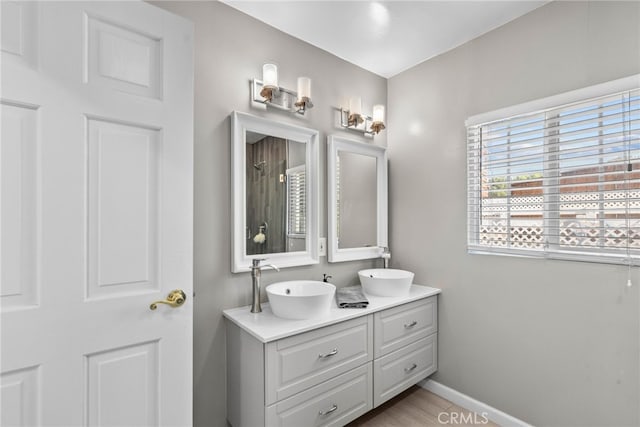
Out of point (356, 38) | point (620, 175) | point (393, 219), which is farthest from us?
point (393, 219)

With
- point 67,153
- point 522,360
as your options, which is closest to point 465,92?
point 522,360

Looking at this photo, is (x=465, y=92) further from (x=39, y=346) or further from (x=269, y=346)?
(x=39, y=346)

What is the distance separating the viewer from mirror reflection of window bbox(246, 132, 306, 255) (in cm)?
188

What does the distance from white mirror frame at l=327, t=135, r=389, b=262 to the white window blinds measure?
0.70ft

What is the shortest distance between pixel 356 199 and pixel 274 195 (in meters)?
0.72

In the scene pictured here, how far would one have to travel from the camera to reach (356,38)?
2.12 meters

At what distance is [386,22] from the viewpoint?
195cm

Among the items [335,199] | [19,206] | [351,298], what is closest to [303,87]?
[335,199]

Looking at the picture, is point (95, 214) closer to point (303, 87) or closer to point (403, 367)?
point (303, 87)

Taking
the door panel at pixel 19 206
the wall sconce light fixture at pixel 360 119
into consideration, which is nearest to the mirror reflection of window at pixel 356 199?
the wall sconce light fixture at pixel 360 119

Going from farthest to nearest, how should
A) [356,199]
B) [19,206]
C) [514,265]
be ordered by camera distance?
[356,199] < [514,265] < [19,206]

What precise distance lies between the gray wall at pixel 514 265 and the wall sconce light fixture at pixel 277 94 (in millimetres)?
944

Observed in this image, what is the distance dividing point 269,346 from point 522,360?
5.03 ft

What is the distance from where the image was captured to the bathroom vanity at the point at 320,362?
1.48 m
